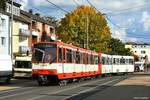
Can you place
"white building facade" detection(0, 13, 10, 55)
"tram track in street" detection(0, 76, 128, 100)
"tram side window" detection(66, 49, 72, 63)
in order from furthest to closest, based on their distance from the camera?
"white building facade" detection(0, 13, 10, 55)
"tram side window" detection(66, 49, 72, 63)
"tram track in street" detection(0, 76, 128, 100)

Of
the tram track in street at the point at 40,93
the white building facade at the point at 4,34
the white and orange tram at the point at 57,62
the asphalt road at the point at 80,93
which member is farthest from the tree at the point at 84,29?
the asphalt road at the point at 80,93

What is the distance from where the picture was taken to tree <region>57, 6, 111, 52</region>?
9094 centimetres

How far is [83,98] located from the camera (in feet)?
77.5

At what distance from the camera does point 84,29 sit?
9062 centimetres

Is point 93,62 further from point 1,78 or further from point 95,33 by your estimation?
point 95,33

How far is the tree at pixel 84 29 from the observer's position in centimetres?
9094

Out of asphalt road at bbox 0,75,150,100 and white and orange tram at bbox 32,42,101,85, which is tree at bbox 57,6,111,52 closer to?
white and orange tram at bbox 32,42,101,85

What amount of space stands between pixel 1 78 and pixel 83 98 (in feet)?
66.0

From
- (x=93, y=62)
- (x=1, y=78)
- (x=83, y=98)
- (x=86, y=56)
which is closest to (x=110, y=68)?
(x=93, y=62)

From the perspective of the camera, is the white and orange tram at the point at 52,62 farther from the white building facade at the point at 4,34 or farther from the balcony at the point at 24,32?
the balcony at the point at 24,32

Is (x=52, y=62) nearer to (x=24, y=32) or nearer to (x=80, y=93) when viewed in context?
(x=80, y=93)

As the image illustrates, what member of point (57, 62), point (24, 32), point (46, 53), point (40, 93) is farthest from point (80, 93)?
point (24, 32)

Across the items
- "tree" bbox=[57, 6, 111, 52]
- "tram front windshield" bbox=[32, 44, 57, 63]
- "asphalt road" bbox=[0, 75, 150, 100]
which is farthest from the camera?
"tree" bbox=[57, 6, 111, 52]

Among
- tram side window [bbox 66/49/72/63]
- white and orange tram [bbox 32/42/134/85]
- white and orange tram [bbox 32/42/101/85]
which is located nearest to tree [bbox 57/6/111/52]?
white and orange tram [bbox 32/42/134/85]
